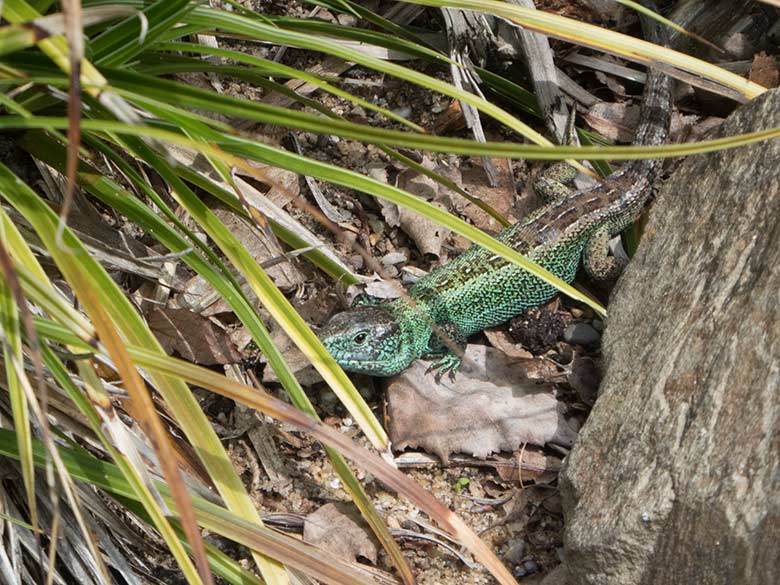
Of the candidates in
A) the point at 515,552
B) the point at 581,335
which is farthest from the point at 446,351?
the point at 515,552

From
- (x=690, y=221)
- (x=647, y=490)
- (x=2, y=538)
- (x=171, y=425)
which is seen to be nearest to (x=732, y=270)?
(x=690, y=221)

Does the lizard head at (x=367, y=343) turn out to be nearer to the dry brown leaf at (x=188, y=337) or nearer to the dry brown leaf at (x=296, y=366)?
A: the dry brown leaf at (x=296, y=366)

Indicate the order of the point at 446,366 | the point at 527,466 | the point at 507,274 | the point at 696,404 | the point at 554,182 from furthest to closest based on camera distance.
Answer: the point at 554,182 < the point at 507,274 < the point at 446,366 < the point at 527,466 < the point at 696,404

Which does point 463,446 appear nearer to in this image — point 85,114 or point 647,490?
point 647,490

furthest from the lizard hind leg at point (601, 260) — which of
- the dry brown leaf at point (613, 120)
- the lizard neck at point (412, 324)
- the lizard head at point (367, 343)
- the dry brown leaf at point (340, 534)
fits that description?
the dry brown leaf at point (340, 534)

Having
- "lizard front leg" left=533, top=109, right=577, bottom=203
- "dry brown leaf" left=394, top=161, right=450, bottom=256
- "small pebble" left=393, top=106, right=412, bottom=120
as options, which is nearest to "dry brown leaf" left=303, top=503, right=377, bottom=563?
"dry brown leaf" left=394, top=161, right=450, bottom=256

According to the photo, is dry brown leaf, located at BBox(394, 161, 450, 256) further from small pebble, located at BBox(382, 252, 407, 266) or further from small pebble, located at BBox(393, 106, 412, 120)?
small pebble, located at BBox(393, 106, 412, 120)

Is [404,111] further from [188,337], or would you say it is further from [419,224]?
[188,337]
